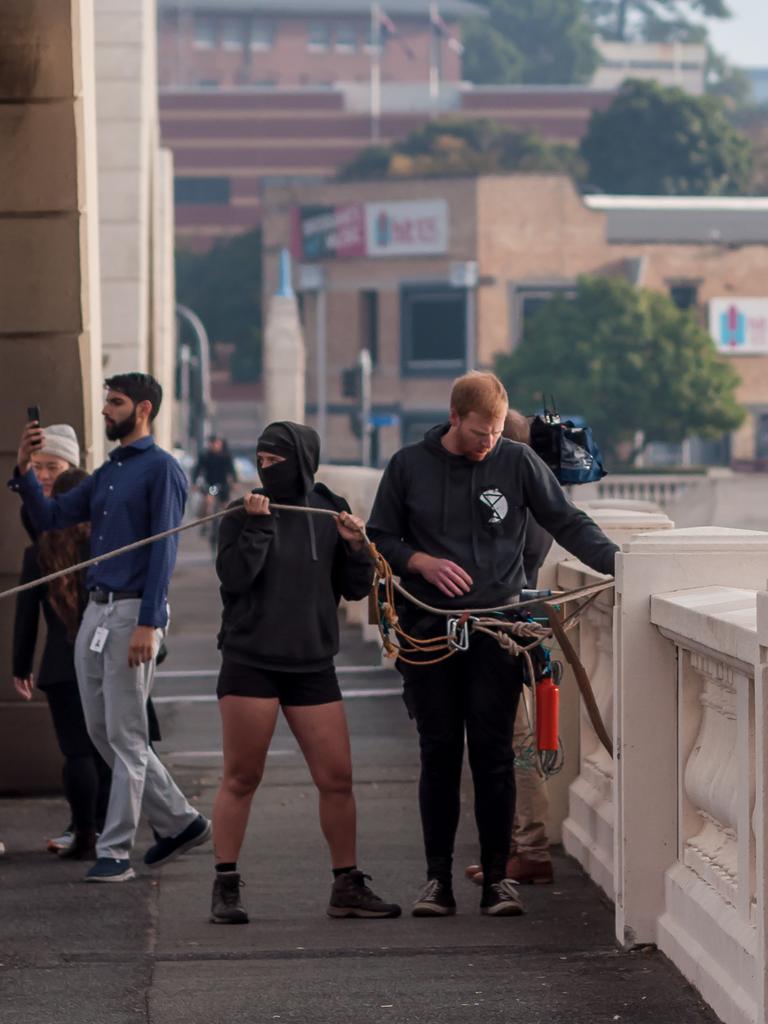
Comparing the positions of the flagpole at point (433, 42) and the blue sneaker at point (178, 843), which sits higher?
the flagpole at point (433, 42)

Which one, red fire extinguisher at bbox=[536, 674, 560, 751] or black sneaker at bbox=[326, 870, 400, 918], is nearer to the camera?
red fire extinguisher at bbox=[536, 674, 560, 751]

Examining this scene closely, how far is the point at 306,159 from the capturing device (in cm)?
12506

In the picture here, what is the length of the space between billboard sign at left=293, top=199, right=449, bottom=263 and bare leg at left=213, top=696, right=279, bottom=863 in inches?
3449

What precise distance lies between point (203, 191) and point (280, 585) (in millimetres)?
118015

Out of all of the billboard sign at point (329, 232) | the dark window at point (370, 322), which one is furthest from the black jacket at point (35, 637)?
the billboard sign at point (329, 232)

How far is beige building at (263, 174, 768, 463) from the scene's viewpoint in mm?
92125

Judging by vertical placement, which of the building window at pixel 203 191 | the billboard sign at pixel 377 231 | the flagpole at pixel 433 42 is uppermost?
the flagpole at pixel 433 42

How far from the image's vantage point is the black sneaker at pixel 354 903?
6844 mm

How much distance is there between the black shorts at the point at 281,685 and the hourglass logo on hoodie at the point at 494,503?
75cm

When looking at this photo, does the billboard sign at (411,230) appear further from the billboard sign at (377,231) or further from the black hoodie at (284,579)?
the black hoodie at (284,579)

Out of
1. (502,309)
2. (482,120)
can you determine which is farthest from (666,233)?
(482,120)

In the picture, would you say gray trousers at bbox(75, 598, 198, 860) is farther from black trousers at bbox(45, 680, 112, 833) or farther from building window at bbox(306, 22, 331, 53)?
building window at bbox(306, 22, 331, 53)

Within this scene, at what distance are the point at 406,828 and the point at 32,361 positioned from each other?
2.98m

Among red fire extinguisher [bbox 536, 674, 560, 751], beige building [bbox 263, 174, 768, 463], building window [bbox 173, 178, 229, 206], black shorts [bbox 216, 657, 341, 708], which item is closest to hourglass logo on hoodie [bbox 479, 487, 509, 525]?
red fire extinguisher [bbox 536, 674, 560, 751]
